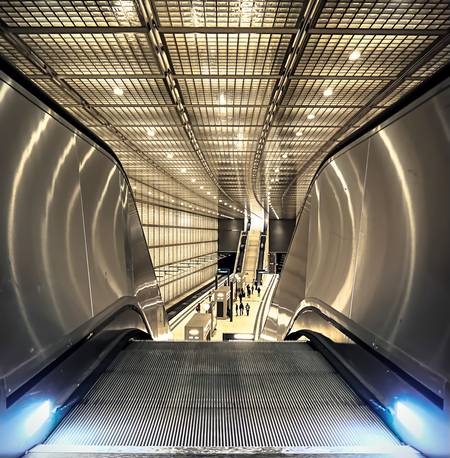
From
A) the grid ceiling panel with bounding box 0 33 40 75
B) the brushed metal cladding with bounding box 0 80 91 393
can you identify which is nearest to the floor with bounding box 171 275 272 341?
the grid ceiling panel with bounding box 0 33 40 75

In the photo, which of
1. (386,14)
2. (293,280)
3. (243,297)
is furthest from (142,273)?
(243,297)

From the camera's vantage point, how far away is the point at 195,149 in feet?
48.7

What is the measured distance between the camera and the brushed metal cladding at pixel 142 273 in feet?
18.0

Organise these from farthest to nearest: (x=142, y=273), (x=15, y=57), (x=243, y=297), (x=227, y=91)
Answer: (x=243, y=297)
(x=227, y=91)
(x=15, y=57)
(x=142, y=273)

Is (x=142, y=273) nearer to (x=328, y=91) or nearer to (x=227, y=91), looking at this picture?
(x=227, y=91)

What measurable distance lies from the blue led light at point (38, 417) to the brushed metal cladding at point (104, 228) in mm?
1307

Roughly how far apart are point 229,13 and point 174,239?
23.7 metres

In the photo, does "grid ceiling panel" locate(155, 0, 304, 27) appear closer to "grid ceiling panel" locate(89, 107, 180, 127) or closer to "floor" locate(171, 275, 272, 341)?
"grid ceiling panel" locate(89, 107, 180, 127)

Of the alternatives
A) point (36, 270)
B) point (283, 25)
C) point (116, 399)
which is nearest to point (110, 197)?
point (36, 270)

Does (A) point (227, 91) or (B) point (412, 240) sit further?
(A) point (227, 91)

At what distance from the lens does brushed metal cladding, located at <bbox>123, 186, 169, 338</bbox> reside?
5.48 meters

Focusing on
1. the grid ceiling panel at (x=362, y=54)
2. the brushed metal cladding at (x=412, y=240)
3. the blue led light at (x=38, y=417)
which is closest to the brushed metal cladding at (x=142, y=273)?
the blue led light at (x=38, y=417)

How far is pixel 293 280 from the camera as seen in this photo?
7152 mm

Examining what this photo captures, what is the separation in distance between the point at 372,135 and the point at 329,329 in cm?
202
